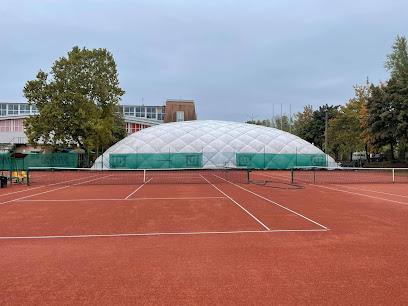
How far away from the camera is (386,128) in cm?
3753

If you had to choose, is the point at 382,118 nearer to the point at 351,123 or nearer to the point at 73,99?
the point at 351,123

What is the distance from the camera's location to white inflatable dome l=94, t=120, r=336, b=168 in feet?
142

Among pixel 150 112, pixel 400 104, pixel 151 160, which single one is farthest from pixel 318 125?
pixel 150 112

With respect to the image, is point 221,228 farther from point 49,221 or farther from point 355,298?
point 49,221

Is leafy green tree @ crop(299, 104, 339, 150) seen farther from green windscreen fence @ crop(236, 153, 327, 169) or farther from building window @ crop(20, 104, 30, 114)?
building window @ crop(20, 104, 30, 114)

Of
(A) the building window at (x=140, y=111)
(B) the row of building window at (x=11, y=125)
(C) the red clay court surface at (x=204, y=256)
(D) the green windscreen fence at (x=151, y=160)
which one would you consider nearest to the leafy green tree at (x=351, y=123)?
(D) the green windscreen fence at (x=151, y=160)

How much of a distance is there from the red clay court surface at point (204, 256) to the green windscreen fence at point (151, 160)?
2949cm

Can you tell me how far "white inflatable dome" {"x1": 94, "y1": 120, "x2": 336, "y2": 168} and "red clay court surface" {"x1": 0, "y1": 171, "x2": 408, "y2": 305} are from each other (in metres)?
32.3

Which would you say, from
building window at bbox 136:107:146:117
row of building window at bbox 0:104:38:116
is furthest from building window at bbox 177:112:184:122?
row of building window at bbox 0:104:38:116

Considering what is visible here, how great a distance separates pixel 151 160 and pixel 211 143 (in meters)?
9.60

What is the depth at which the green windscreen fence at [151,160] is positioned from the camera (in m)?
39.8

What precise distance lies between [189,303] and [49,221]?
656 cm

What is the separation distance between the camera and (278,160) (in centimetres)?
4353

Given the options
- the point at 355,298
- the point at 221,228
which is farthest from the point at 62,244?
the point at 355,298
